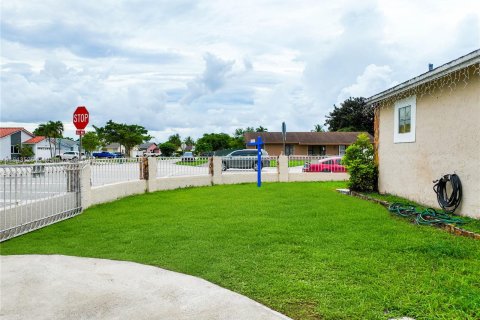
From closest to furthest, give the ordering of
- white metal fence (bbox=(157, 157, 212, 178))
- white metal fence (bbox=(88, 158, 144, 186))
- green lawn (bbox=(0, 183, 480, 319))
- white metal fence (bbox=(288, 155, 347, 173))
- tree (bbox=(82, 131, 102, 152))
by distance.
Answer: green lawn (bbox=(0, 183, 480, 319))
white metal fence (bbox=(88, 158, 144, 186))
white metal fence (bbox=(157, 157, 212, 178))
white metal fence (bbox=(288, 155, 347, 173))
tree (bbox=(82, 131, 102, 152))

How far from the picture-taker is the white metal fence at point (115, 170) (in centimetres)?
1217

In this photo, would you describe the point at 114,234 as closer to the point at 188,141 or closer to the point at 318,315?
the point at 318,315

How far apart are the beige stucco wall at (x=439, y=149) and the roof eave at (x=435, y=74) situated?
470mm

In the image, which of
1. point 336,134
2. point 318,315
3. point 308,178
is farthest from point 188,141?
point 318,315

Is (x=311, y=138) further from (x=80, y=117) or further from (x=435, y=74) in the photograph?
(x=435, y=74)

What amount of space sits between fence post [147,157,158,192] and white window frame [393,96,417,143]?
864 centimetres

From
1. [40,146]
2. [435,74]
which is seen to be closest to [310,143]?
[435,74]

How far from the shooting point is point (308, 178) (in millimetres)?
20453

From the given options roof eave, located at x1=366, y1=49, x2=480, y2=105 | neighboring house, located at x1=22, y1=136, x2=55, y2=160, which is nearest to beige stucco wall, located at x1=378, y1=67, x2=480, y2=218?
roof eave, located at x1=366, y1=49, x2=480, y2=105

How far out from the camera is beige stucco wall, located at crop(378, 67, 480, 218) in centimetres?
888

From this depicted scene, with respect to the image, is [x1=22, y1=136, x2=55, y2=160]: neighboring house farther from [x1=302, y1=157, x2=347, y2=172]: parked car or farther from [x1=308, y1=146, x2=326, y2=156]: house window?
[x1=302, y1=157, x2=347, y2=172]: parked car

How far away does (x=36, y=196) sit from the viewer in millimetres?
8594

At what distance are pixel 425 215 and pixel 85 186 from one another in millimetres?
8280

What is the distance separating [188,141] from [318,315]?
119m
